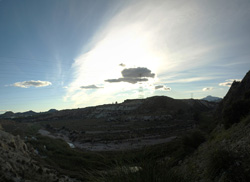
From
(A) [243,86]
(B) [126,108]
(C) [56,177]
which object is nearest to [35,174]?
(C) [56,177]

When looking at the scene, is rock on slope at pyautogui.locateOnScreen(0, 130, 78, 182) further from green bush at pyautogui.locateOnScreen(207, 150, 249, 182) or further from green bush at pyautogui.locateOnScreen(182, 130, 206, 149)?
green bush at pyautogui.locateOnScreen(182, 130, 206, 149)

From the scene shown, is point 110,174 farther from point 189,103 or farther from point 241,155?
point 189,103

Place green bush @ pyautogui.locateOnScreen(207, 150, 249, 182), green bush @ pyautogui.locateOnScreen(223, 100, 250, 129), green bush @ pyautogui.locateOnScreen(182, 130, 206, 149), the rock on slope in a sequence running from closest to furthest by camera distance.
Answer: green bush @ pyautogui.locateOnScreen(207, 150, 249, 182), the rock on slope, green bush @ pyautogui.locateOnScreen(223, 100, 250, 129), green bush @ pyautogui.locateOnScreen(182, 130, 206, 149)

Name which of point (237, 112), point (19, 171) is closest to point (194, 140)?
point (237, 112)

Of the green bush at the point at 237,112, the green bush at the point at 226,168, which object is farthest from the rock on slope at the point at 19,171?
the green bush at the point at 237,112

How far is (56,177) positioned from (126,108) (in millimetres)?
111554

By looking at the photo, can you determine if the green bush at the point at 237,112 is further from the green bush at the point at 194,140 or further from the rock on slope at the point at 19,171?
the rock on slope at the point at 19,171

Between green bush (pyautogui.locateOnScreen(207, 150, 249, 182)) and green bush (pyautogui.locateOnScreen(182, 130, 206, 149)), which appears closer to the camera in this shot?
green bush (pyautogui.locateOnScreen(207, 150, 249, 182))

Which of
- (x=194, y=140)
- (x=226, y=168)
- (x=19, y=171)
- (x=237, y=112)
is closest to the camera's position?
(x=226, y=168)

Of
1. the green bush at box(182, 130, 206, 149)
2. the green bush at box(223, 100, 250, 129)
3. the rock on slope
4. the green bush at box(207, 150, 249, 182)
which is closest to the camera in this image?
the green bush at box(207, 150, 249, 182)

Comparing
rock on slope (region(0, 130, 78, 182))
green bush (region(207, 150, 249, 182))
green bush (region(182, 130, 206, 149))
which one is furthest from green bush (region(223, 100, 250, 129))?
rock on slope (region(0, 130, 78, 182))

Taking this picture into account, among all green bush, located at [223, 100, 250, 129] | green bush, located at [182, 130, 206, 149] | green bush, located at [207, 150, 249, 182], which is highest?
green bush, located at [223, 100, 250, 129]

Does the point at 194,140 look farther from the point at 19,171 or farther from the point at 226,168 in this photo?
the point at 19,171

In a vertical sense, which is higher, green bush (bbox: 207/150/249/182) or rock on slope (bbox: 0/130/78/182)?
green bush (bbox: 207/150/249/182)
